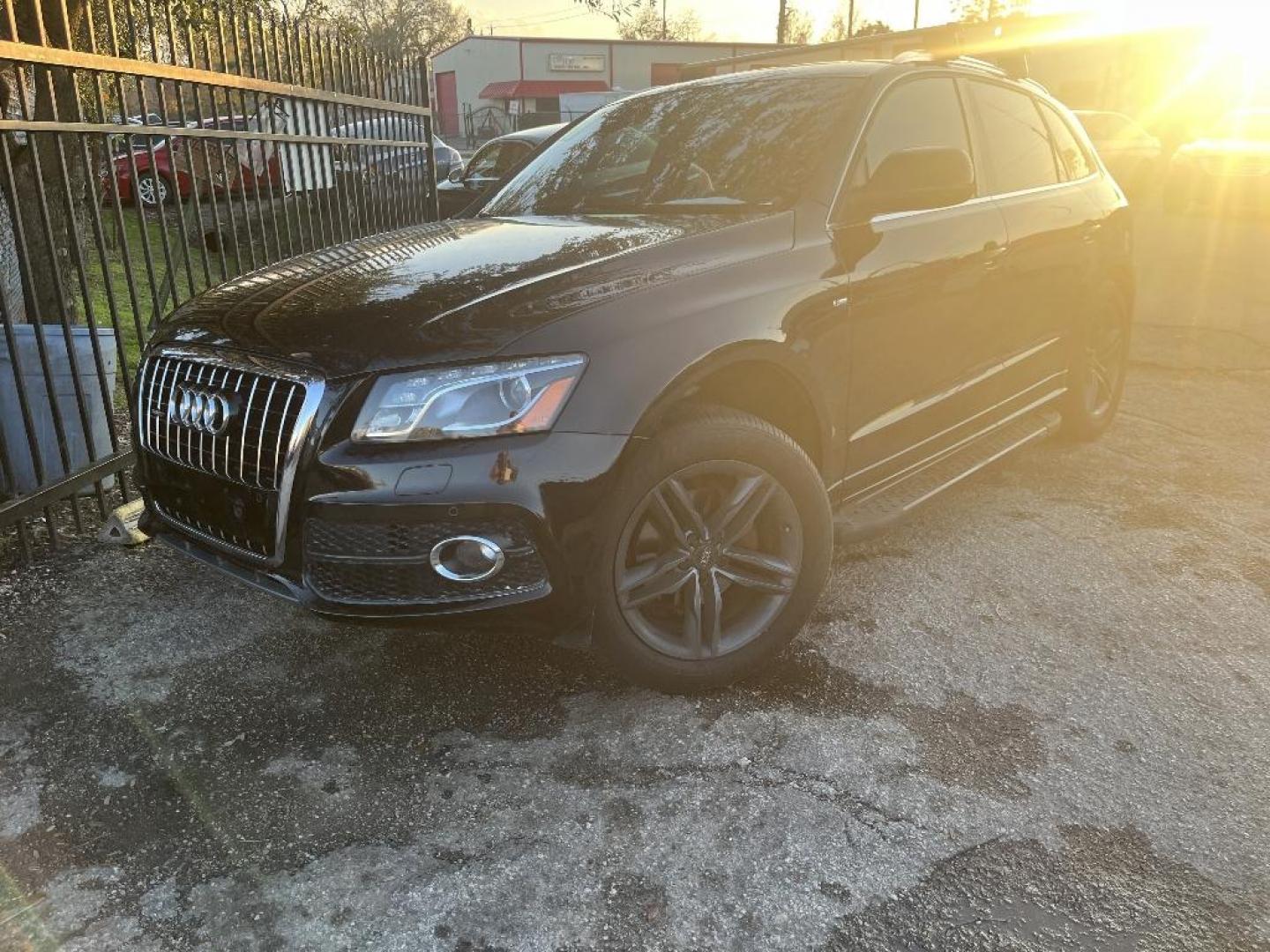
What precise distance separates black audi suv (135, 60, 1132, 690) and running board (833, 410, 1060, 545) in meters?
0.02

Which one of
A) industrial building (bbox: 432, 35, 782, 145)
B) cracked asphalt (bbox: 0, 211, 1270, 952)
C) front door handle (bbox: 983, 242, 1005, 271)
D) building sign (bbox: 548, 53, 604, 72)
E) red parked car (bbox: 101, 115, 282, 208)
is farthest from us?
building sign (bbox: 548, 53, 604, 72)

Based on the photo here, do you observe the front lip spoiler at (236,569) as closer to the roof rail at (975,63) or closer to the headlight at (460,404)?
the headlight at (460,404)

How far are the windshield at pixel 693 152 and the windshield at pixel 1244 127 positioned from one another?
10.5 m

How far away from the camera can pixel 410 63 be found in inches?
265

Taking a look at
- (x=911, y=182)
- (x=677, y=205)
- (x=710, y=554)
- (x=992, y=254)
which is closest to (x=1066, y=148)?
(x=992, y=254)

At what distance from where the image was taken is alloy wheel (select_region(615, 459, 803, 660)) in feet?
9.02

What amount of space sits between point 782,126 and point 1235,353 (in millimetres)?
5345

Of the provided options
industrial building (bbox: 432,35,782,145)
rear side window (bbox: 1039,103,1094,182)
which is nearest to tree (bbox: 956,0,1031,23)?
industrial building (bbox: 432,35,782,145)

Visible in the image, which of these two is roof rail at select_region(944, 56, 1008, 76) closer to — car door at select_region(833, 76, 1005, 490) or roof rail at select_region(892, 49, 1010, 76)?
roof rail at select_region(892, 49, 1010, 76)

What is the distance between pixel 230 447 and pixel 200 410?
0.57ft

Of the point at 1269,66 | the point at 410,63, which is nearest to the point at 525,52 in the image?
the point at 1269,66

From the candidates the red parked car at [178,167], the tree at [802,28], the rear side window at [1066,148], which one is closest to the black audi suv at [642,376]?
the rear side window at [1066,148]

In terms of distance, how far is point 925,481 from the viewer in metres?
3.95

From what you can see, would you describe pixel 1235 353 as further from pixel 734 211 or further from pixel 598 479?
pixel 598 479
